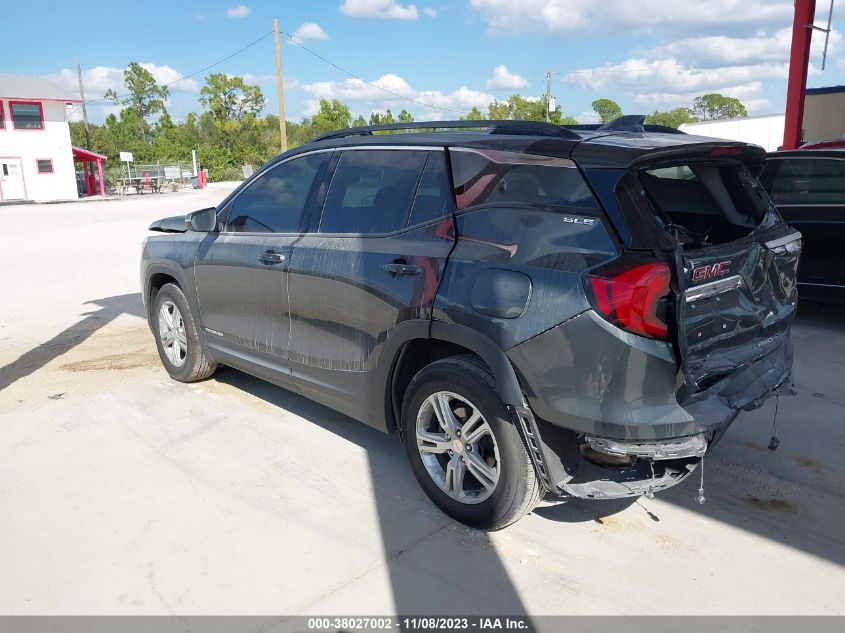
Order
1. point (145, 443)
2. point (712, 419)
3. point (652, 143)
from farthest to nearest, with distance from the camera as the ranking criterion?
point (145, 443), point (652, 143), point (712, 419)

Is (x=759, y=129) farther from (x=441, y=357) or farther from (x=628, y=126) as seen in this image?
(x=441, y=357)

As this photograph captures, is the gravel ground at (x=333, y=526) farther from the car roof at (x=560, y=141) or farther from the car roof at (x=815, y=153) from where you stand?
the car roof at (x=815, y=153)

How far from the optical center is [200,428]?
15.7ft

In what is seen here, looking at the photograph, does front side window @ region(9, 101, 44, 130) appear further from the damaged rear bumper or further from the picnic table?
the damaged rear bumper

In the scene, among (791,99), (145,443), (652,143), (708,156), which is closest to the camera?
(652,143)

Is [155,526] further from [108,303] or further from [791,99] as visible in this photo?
[791,99]

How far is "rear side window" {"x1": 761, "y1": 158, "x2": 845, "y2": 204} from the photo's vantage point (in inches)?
256

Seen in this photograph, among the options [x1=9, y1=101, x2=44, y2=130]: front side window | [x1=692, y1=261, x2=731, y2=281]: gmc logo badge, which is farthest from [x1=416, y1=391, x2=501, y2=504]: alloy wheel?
[x1=9, y1=101, x2=44, y2=130]: front side window

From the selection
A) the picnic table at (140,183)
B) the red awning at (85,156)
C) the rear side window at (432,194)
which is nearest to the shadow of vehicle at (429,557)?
the rear side window at (432,194)

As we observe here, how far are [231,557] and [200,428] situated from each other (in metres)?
1.64

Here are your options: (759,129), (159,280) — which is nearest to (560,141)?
(159,280)

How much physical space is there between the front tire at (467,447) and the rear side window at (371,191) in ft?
2.87

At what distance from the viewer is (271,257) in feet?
14.4

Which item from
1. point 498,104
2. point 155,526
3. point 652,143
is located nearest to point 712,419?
point 652,143
